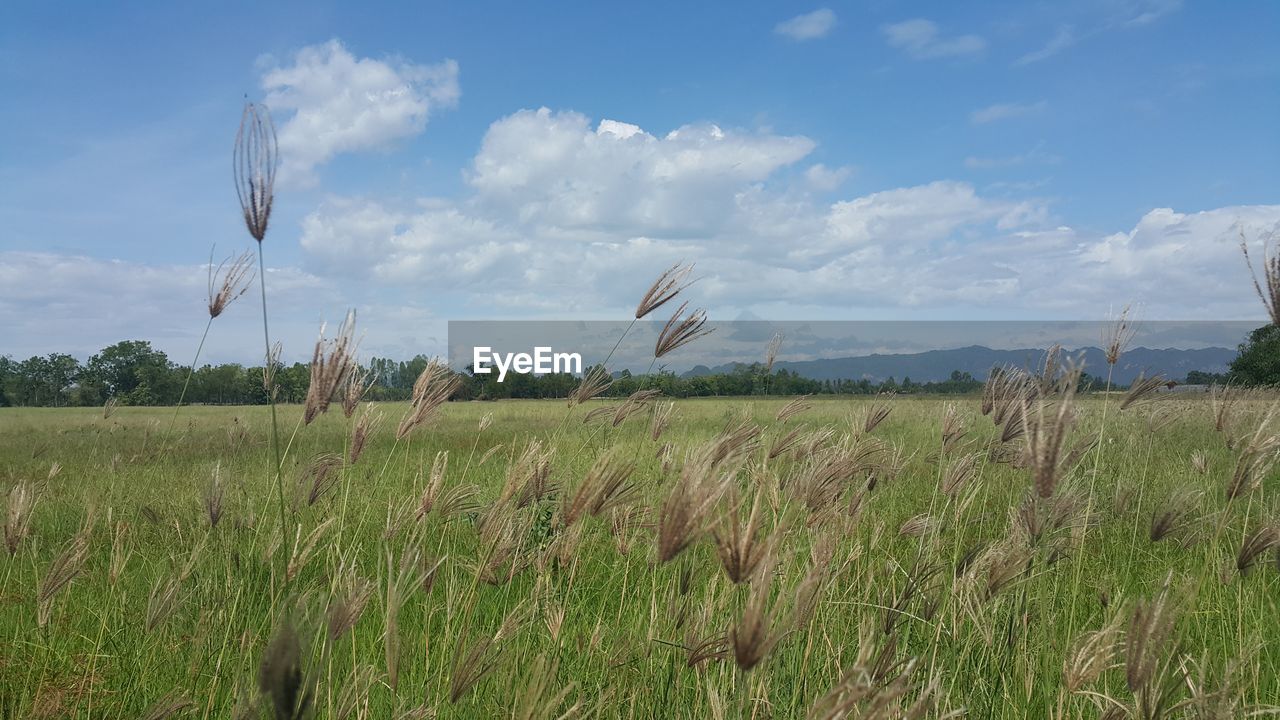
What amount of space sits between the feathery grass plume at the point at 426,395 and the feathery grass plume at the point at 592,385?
0.71m

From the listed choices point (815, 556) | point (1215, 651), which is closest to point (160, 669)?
point (815, 556)

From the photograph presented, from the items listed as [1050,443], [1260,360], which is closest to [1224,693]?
[1050,443]

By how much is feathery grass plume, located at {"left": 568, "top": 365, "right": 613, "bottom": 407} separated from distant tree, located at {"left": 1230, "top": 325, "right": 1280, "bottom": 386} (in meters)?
66.4

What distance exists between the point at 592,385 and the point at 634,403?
0.83ft

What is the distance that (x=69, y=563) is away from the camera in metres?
2.45

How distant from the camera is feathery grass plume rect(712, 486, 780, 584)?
3.95 feet

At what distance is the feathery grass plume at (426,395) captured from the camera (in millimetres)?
2791

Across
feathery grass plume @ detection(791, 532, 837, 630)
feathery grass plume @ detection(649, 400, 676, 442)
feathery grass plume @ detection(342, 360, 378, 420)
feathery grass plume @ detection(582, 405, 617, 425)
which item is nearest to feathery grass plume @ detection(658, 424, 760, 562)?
feathery grass plume @ detection(791, 532, 837, 630)

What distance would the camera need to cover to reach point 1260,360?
198 ft

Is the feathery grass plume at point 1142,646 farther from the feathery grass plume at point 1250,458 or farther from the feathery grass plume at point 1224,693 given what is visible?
the feathery grass plume at point 1250,458

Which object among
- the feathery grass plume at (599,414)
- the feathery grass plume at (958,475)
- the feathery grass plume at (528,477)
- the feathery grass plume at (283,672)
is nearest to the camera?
the feathery grass plume at (283,672)

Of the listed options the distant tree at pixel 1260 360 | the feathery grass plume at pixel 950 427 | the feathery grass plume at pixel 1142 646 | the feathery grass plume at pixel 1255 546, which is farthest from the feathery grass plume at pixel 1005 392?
the distant tree at pixel 1260 360

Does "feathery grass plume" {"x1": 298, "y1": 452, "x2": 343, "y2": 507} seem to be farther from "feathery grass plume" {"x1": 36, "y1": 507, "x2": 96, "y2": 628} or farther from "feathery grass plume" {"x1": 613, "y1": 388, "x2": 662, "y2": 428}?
"feathery grass plume" {"x1": 613, "y1": 388, "x2": 662, "y2": 428}

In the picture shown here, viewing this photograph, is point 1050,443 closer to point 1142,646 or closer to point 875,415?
point 1142,646
